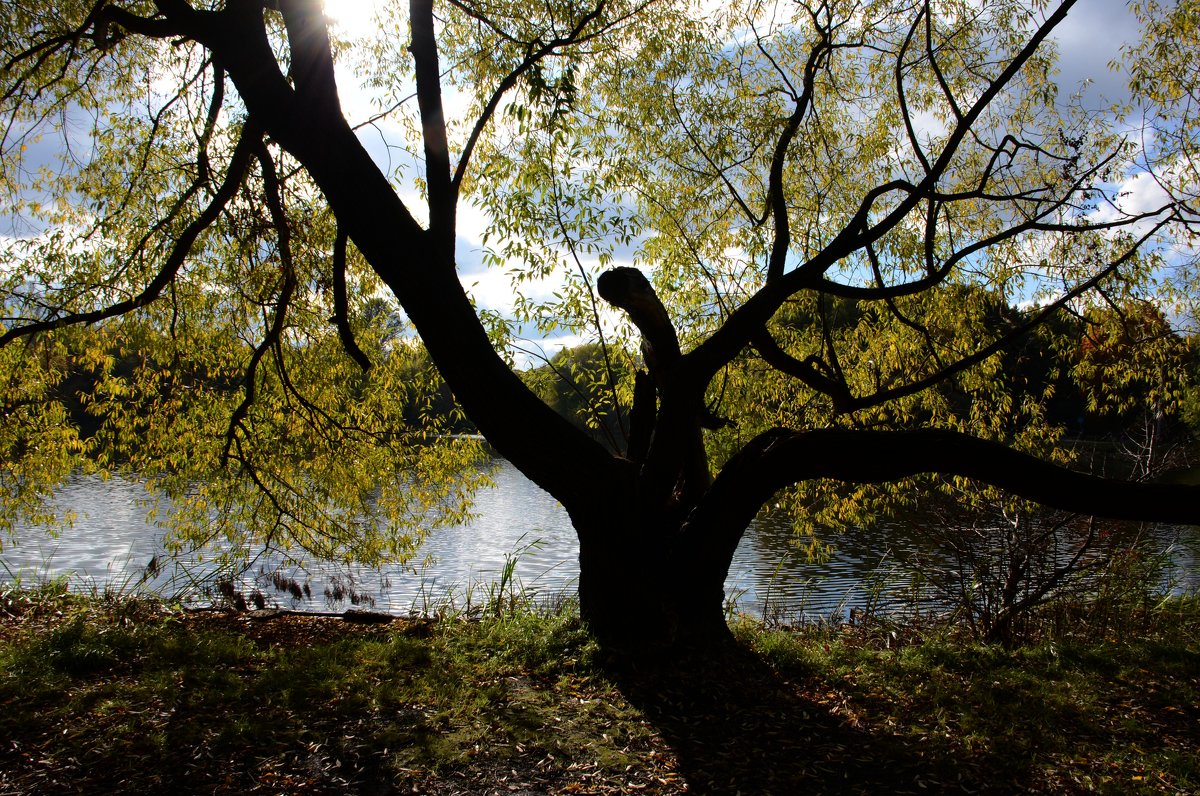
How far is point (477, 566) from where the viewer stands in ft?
A: 45.2

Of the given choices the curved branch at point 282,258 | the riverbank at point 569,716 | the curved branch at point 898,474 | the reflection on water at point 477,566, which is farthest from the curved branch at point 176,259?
the reflection on water at point 477,566

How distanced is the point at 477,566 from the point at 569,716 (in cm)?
994

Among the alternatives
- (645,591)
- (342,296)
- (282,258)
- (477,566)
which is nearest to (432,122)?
(342,296)

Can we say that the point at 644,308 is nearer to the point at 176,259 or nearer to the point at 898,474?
the point at 898,474

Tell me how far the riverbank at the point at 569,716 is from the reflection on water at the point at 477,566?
3423mm

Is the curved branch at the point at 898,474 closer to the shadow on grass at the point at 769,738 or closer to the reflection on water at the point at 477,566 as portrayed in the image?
the shadow on grass at the point at 769,738

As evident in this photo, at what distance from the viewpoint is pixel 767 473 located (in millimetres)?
4848

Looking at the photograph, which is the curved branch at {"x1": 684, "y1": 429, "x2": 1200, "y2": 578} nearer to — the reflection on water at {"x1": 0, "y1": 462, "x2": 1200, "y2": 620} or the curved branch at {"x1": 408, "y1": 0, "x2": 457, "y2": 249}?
the curved branch at {"x1": 408, "y1": 0, "x2": 457, "y2": 249}

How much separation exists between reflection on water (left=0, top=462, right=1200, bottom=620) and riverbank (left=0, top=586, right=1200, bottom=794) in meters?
3.42

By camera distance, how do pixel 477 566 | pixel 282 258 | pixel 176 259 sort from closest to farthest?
pixel 176 259, pixel 282 258, pixel 477 566

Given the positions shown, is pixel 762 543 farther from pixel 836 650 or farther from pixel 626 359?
pixel 836 650

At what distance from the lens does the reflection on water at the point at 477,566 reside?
1094 centimetres

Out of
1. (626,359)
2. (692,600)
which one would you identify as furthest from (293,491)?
(692,600)

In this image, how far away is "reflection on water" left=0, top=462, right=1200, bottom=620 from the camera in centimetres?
1094
